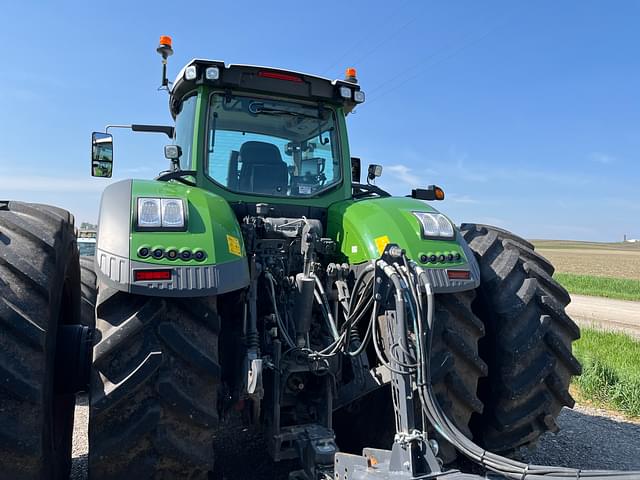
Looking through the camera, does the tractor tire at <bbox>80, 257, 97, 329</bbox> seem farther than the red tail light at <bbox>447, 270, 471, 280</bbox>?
Yes

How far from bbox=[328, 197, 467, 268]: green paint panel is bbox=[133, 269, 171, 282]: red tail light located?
118 cm

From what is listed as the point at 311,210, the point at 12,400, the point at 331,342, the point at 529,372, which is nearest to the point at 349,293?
the point at 331,342

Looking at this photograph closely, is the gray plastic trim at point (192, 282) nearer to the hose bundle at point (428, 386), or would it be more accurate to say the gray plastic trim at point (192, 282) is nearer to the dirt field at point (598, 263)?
the hose bundle at point (428, 386)

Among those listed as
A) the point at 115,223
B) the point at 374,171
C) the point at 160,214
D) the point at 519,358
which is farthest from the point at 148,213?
the point at 374,171

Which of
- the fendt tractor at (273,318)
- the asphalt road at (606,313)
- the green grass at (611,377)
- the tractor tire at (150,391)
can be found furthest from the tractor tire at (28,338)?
the asphalt road at (606,313)

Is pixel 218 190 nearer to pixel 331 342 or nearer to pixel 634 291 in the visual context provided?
pixel 331 342

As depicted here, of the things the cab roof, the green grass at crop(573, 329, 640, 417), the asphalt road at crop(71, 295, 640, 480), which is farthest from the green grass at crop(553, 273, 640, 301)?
the cab roof

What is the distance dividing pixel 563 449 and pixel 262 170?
2996 millimetres

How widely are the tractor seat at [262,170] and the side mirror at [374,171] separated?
1061 millimetres

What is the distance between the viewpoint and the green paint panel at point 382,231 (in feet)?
9.61

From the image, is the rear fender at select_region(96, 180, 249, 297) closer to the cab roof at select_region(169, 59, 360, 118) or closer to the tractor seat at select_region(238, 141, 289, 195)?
the tractor seat at select_region(238, 141, 289, 195)

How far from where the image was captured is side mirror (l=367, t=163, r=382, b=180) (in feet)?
15.1

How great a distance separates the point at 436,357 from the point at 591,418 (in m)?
2.86

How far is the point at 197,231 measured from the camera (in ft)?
8.20
